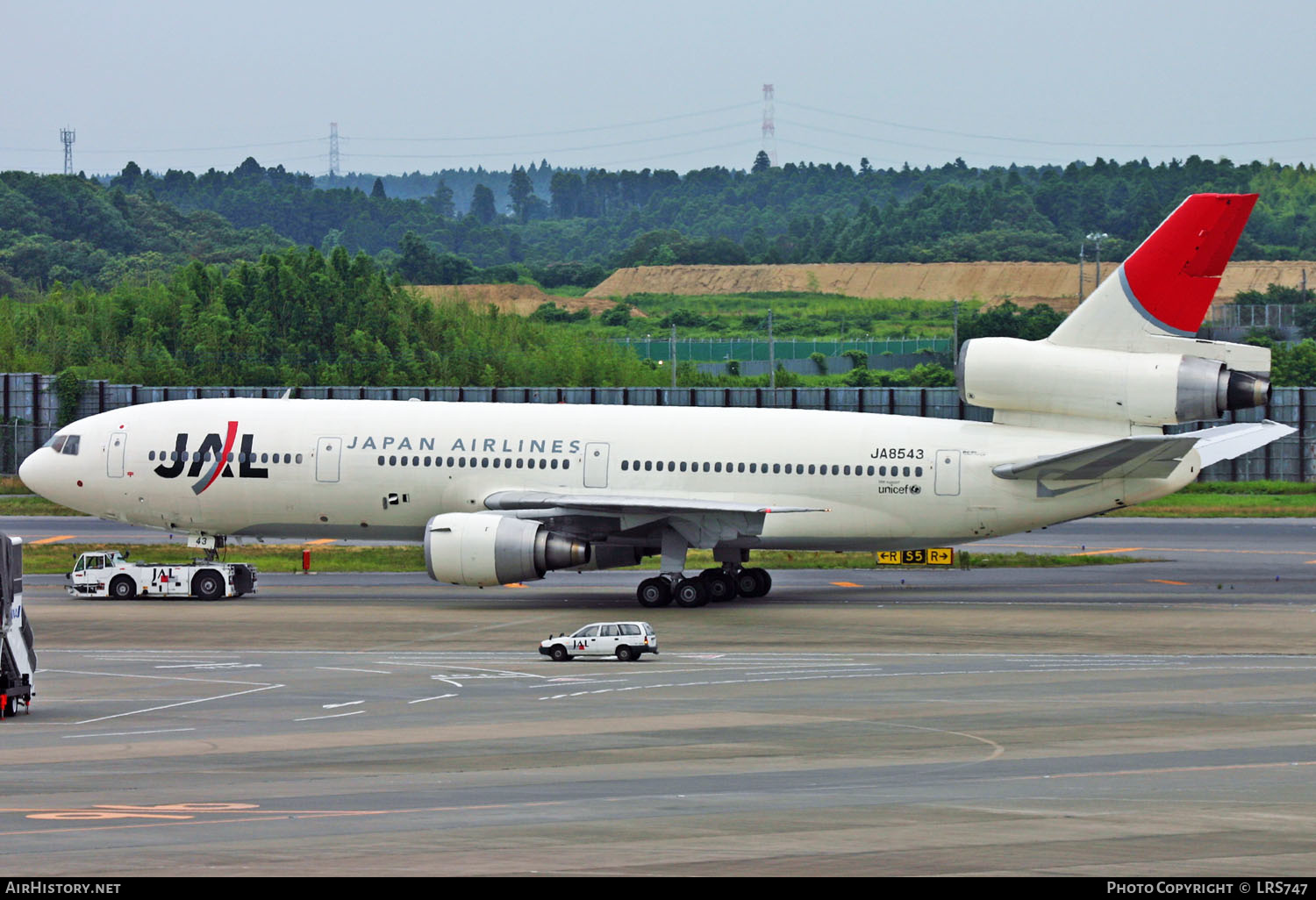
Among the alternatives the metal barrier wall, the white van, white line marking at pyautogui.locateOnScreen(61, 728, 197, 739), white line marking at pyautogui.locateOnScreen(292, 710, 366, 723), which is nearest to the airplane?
the white van

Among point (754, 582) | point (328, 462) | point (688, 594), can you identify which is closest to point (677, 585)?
point (688, 594)

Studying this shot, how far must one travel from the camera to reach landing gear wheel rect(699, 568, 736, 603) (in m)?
46.6

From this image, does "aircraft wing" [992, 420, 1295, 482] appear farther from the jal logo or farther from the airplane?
the jal logo

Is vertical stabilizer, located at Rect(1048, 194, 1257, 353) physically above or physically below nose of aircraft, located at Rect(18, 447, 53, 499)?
above

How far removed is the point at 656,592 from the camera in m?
45.3

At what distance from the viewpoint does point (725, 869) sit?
1658 cm

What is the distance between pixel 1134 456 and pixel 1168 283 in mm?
5067

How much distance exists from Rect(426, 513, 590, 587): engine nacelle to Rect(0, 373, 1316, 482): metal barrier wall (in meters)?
42.9

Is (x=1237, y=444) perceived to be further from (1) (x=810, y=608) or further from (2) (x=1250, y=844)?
(2) (x=1250, y=844)

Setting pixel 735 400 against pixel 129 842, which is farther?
pixel 735 400

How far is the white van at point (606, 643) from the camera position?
3506 centimetres

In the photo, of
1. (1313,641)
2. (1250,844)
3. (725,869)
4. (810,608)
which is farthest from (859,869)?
(810,608)

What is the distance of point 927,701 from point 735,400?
61.5 m

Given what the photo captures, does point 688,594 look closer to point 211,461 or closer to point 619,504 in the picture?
point 619,504
